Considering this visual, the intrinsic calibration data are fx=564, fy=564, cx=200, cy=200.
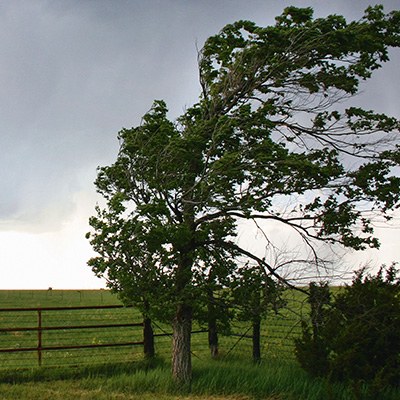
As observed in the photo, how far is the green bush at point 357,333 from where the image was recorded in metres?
14.0

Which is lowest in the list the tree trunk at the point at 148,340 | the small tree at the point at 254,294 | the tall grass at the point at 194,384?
the tall grass at the point at 194,384

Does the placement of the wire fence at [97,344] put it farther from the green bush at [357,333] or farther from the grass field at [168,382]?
the green bush at [357,333]

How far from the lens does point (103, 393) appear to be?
48.3 ft

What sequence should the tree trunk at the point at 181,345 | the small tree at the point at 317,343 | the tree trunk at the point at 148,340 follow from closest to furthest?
the small tree at the point at 317,343, the tree trunk at the point at 181,345, the tree trunk at the point at 148,340

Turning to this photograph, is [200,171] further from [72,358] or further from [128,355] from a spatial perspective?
[72,358]

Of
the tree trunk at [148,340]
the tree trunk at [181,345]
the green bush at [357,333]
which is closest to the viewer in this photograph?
the green bush at [357,333]

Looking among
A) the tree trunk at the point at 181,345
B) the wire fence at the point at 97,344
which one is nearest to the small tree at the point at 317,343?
the wire fence at the point at 97,344

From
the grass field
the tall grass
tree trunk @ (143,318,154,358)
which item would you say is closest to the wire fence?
tree trunk @ (143,318,154,358)

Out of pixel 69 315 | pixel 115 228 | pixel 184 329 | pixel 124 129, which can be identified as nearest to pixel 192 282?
pixel 184 329

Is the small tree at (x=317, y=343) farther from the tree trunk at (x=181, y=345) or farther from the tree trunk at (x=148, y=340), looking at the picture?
the tree trunk at (x=148, y=340)

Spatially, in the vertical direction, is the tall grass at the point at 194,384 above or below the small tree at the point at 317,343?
below

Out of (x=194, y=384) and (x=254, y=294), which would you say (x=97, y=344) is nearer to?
(x=194, y=384)

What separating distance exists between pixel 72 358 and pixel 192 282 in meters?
9.08

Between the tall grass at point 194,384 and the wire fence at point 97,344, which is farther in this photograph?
the wire fence at point 97,344
